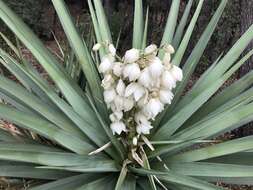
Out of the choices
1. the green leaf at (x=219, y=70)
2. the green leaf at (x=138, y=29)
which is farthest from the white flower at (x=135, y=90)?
the green leaf at (x=138, y=29)

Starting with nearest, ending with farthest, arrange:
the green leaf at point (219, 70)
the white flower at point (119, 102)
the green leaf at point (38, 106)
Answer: the white flower at point (119, 102)
the green leaf at point (38, 106)
the green leaf at point (219, 70)

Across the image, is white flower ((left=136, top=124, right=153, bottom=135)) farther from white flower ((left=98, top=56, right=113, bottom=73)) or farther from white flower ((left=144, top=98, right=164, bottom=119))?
white flower ((left=98, top=56, right=113, bottom=73))

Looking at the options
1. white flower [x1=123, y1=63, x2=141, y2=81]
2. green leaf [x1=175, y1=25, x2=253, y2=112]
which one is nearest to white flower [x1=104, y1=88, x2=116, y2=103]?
white flower [x1=123, y1=63, x2=141, y2=81]

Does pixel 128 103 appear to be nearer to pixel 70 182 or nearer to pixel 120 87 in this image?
pixel 120 87

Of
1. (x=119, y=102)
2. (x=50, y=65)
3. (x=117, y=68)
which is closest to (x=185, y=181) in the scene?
(x=119, y=102)

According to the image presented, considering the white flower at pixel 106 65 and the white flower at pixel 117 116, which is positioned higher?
the white flower at pixel 106 65

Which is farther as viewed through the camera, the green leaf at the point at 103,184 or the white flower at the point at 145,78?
the green leaf at the point at 103,184

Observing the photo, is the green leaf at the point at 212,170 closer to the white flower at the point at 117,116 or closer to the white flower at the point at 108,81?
the white flower at the point at 117,116
